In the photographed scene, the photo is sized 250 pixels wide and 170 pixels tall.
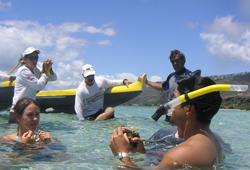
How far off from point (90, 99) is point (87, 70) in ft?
2.47

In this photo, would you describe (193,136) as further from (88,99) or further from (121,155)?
(88,99)

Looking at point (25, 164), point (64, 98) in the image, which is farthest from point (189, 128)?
point (64, 98)

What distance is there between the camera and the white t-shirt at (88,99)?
5734mm

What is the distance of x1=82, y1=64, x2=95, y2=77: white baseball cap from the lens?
557cm

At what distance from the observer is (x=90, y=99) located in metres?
5.87

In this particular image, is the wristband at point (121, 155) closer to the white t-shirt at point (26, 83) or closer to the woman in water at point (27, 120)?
the woman in water at point (27, 120)

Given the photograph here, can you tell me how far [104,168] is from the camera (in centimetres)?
206

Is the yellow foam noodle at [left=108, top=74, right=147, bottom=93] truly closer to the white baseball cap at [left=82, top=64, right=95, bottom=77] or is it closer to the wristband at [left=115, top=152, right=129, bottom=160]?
the white baseball cap at [left=82, top=64, right=95, bottom=77]

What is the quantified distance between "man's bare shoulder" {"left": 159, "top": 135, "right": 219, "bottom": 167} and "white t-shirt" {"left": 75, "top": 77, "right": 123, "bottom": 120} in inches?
168

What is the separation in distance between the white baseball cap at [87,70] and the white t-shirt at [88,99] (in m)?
0.36

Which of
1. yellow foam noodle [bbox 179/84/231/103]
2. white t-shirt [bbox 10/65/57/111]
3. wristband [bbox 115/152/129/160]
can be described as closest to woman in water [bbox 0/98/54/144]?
white t-shirt [bbox 10/65/57/111]

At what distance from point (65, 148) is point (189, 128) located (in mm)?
1789

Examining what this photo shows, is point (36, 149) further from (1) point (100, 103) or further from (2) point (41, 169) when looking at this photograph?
(1) point (100, 103)

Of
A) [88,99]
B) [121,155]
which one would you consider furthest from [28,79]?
[121,155]
